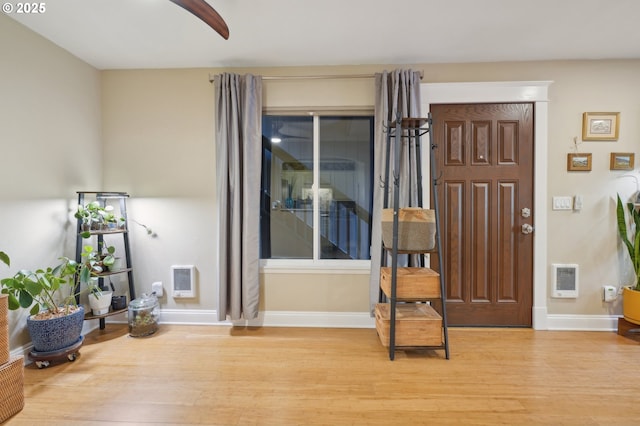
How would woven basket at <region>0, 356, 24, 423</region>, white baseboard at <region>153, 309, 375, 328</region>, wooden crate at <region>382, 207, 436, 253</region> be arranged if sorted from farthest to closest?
white baseboard at <region>153, 309, 375, 328</region> < wooden crate at <region>382, 207, 436, 253</region> < woven basket at <region>0, 356, 24, 423</region>

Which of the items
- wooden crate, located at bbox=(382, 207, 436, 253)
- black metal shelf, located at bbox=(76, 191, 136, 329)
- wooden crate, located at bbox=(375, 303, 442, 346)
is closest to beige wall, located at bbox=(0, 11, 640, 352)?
black metal shelf, located at bbox=(76, 191, 136, 329)

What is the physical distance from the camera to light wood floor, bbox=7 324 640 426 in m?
1.59

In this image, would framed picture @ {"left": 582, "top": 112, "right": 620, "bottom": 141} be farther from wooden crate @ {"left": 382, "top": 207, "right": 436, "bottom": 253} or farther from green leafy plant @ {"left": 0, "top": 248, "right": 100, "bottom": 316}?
green leafy plant @ {"left": 0, "top": 248, "right": 100, "bottom": 316}

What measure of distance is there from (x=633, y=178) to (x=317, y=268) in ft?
9.46

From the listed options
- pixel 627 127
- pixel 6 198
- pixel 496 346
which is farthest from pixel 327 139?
pixel 627 127

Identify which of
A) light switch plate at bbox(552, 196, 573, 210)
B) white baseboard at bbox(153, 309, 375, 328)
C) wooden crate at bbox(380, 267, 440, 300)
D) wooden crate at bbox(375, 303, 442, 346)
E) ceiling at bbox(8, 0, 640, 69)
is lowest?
white baseboard at bbox(153, 309, 375, 328)

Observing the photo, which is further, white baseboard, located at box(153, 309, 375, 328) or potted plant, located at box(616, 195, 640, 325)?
white baseboard, located at box(153, 309, 375, 328)

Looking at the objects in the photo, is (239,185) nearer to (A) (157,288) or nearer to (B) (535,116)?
(A) (157,288)

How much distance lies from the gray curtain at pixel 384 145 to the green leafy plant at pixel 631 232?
175 cm

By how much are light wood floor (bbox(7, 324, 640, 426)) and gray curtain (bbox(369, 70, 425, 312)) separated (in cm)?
73

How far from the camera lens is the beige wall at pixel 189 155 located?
231 cm

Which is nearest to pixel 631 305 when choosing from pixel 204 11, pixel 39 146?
pixel 204 11

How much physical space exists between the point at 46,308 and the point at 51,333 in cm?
23

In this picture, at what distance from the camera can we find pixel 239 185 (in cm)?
260
